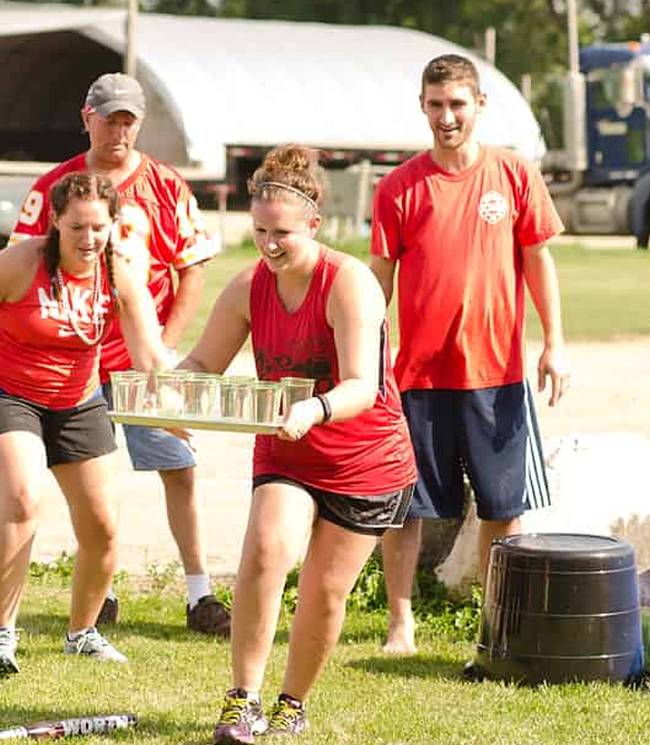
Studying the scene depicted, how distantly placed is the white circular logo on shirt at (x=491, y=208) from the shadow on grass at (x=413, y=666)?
1586 millimetres

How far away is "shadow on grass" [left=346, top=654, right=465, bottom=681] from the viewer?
7.17 metres

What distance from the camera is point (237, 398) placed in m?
5.46

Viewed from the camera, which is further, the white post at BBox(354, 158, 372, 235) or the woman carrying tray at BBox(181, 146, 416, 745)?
the white post at BBox(354, 158, 372, 235)

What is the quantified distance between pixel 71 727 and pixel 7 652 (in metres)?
0.94

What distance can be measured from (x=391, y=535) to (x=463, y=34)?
6110 cm

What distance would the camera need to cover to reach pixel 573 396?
15.1 metres

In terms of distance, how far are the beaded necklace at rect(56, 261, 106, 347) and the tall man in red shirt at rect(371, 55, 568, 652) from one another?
3.65 ft

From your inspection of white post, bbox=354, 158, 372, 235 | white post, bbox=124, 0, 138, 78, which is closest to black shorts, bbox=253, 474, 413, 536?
white post, bbox=354, 158, 372, 235

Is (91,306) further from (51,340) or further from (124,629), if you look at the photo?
(124,629)

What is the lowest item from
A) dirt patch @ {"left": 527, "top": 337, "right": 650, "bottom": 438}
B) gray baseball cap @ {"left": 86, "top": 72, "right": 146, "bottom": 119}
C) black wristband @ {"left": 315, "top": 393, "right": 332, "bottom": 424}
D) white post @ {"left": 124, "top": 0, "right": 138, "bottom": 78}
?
dirt patch @ {"left": 527, "top": 337, "right": 650, "bottom": 438}

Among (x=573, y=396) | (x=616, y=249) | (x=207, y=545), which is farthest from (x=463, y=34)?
(x=207, y=545)

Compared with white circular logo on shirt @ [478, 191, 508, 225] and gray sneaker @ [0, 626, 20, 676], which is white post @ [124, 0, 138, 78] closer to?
white circular logo on shirt @ [478, 191, 508, 225]

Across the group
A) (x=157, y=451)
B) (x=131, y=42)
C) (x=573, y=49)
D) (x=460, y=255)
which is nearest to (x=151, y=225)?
(x=157, y=451)

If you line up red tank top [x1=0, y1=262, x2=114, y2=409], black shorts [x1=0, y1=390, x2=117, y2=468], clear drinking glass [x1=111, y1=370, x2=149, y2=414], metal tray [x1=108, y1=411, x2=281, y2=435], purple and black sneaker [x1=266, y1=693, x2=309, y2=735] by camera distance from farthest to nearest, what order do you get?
black shorts [x1=0, y1=390, x2=117, y2=468]
red tank top [x1=0, y1=262, x2=114, y2=409]
purple and black sneaker [x1=266, y1=693, x2=309, y2=735]
clear drinking glass [x1=111, y1=370, x2=149, y2=414]
metal tray [x1=108, y1=411, x2=281, y2=435]
